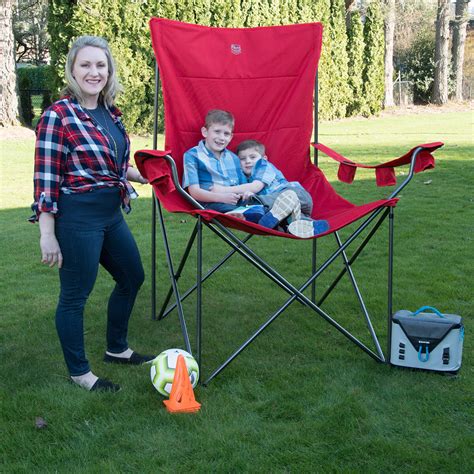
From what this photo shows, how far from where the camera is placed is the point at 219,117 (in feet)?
10.1

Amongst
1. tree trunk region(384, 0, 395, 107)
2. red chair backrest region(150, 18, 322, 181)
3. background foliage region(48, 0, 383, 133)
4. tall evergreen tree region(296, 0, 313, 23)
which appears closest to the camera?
red chair backrest region(150, 18, 322, 181)

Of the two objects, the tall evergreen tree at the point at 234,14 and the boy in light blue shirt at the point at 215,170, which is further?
the tall evergreen tree at the point at 234,14

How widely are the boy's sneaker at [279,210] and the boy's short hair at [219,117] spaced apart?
48 cm

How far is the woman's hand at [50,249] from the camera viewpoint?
2252 millimetres

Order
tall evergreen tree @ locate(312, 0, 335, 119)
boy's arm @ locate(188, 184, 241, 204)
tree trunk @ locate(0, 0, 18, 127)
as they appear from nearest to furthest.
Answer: boy's arm @ locate(188, 184, 241, 204) < tree trunk @ locate(0, 0, 18, 127) < tall evergreen tree @ locate(312, 0, 335, 119)

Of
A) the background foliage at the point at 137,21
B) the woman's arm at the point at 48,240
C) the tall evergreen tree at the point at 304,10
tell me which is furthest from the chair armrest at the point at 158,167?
the tall evergreen tree at the point at 304,10

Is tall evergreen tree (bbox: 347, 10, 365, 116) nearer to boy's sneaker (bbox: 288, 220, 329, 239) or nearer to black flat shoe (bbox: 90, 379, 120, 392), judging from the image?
boy's sneaker (bbox: 288, 220, 329, 239)

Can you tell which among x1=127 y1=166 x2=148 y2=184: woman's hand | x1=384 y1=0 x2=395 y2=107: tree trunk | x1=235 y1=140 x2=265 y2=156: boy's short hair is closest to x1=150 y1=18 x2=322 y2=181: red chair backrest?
x1=235 y1=140 x2=265 y2=156: boy's short hair

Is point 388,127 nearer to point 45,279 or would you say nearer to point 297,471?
point 45,279

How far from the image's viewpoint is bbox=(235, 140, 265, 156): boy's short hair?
328cm

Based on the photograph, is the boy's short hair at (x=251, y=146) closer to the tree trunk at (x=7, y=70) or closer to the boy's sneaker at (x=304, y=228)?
the boy's sneaker at (x=304, y=228)

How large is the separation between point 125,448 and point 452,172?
616 centimetres

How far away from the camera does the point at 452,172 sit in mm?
7434

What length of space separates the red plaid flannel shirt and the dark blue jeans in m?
0.05
